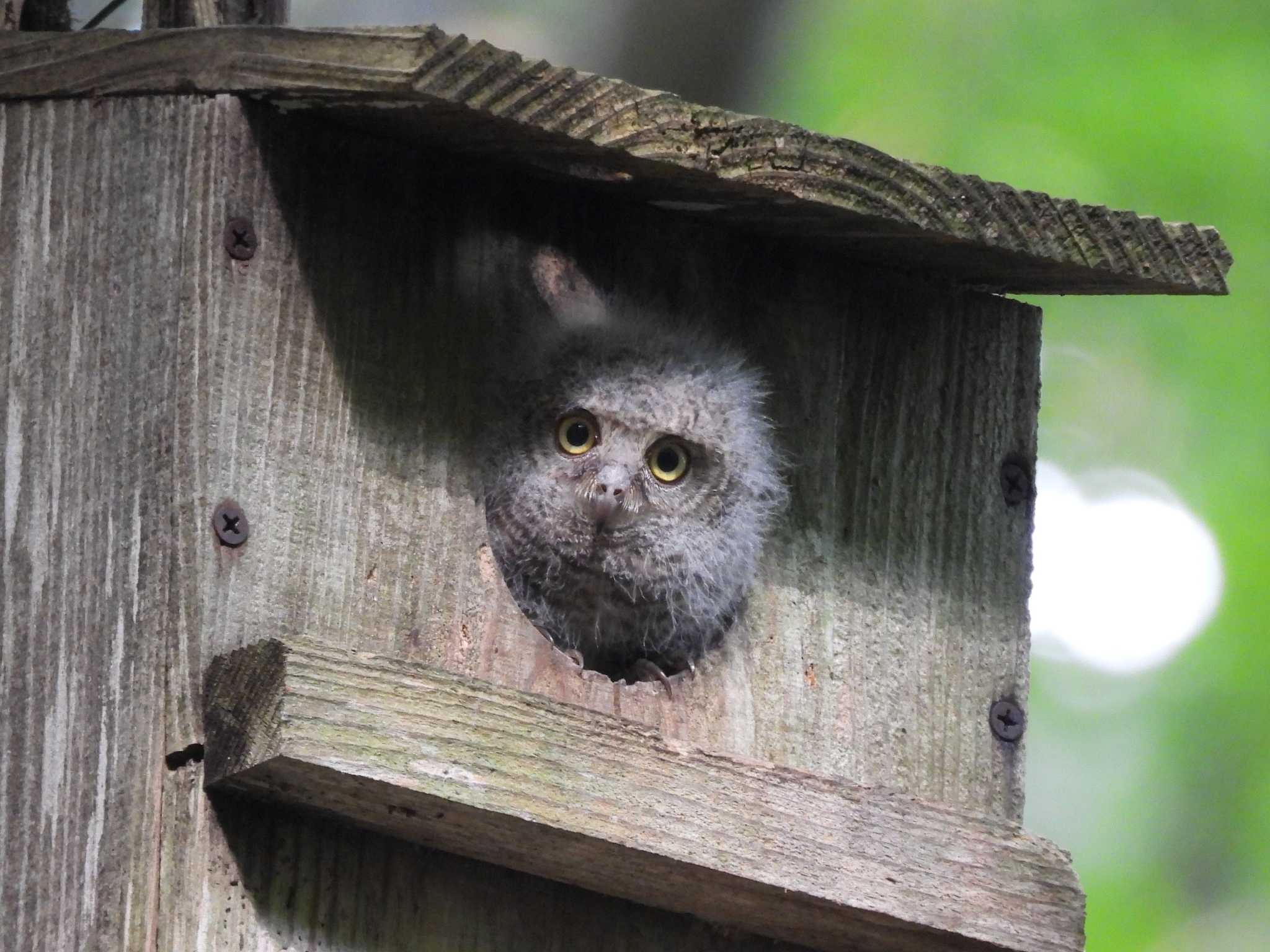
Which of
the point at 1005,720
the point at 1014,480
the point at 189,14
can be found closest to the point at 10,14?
the point at 189,14

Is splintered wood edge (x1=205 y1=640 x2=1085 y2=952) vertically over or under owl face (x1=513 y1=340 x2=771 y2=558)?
under

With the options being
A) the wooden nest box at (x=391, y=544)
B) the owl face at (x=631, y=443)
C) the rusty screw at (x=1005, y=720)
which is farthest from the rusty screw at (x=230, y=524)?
the rusty screw at (x=1005, y=720)

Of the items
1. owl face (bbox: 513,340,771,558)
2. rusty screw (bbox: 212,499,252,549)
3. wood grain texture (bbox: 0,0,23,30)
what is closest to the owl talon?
owl face (bbox: 513,340,771,558)

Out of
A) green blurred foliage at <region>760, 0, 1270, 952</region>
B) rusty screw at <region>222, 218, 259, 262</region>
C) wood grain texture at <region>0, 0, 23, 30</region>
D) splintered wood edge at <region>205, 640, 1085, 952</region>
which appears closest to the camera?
splintered wood edge at <region>205, 640, 1085, 952</region>

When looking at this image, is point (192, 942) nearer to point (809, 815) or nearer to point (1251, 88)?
point (809, 815)

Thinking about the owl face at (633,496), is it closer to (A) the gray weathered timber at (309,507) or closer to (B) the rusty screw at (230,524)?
(A) the gray weathered timber at (309,507)

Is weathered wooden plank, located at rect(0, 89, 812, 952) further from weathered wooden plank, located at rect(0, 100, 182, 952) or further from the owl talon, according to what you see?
the owl talon

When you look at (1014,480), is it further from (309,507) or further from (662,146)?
(309,507)
